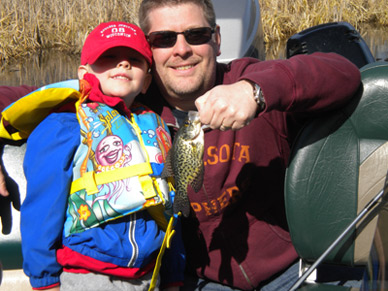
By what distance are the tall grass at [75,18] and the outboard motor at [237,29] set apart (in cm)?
466

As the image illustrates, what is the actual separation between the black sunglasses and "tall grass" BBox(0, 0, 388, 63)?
7.16m

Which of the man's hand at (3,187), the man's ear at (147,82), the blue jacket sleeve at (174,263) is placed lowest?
the blue jacket sleeve at (174,263)

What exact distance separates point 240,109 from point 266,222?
2.77 feet

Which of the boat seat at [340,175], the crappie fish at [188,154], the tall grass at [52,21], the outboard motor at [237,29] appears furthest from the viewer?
the tall grass at [52,21]

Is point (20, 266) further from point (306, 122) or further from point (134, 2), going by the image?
point (134, 2)

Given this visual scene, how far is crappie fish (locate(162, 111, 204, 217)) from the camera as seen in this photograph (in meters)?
1.96

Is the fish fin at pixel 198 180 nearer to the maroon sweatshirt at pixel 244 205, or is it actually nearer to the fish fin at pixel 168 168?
the fish fin at pixel 168 168

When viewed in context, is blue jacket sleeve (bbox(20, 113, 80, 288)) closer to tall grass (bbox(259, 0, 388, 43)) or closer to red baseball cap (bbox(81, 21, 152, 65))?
red baseball cap (bbox(81, 21, 152, 65))

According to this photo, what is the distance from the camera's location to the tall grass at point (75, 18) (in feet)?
32.0

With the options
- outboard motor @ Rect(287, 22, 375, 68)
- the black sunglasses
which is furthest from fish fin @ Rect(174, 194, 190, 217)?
outboard motor @ Rect(287, 22, 375, 68)

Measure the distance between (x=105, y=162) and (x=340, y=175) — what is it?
42.7 inches

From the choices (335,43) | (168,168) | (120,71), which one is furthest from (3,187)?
(335,43)

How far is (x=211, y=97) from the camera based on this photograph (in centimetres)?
204

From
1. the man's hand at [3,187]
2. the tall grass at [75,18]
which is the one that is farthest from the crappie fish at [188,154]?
the tall grass at [75,18]
